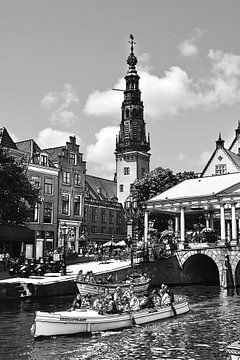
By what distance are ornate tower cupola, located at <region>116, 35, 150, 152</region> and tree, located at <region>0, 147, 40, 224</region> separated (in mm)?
63696

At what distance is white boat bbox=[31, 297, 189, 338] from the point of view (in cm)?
2219

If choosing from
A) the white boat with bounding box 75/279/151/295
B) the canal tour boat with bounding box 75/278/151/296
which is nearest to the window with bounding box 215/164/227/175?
the canal tour boat with bounding box 75/278/151/296

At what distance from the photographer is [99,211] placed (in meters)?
94.1

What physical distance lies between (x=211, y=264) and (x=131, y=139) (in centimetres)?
5829

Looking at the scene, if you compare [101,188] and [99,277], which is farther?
[101,188]

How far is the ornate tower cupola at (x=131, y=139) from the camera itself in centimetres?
10831

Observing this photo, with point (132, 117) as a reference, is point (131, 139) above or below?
below

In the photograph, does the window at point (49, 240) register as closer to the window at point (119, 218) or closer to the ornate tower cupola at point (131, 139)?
the window at point (119, 218)

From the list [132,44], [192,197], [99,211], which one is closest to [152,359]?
[192,197]

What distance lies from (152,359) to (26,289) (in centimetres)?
1829

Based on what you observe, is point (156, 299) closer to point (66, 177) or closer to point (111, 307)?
point (111, 307)

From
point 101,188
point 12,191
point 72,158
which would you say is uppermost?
point 72,158

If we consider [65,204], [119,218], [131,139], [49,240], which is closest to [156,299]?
[49,240]

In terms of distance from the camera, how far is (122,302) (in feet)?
87.4
